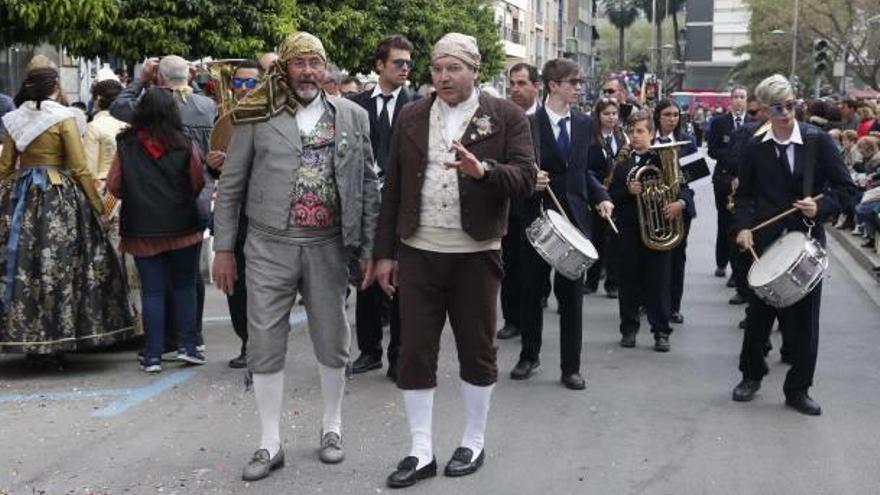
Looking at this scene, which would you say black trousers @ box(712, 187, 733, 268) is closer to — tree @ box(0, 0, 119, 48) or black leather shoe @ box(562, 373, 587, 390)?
black leather shoe @ box(562, 373, 587, 390)

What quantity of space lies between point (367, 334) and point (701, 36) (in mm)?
114091

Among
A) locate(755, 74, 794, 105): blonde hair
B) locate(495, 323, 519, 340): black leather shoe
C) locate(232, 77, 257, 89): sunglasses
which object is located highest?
locate(232, 77, 257, 89): sunglasses

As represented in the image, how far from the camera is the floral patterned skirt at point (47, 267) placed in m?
7.37

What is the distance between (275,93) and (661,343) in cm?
421

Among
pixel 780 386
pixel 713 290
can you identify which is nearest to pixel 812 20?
pixel 713 290

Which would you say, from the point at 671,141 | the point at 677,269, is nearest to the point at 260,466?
the point at 677,269

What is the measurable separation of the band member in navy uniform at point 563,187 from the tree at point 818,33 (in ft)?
170

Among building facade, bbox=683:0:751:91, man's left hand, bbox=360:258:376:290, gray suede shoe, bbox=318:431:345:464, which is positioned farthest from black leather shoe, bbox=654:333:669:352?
building facade, bbox=683:0:751:91

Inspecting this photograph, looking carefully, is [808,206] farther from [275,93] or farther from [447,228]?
[275,93]

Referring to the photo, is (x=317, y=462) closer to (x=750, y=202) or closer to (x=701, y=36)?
(x=750, y=202)

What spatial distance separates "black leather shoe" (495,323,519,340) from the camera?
9.07m

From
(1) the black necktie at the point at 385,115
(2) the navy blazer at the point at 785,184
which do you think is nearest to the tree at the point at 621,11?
(1) the black necktie at the point at 385,115

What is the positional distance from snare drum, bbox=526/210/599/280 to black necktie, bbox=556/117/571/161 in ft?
2.06

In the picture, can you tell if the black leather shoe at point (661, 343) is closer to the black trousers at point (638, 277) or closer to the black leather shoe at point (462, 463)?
the black trousers at point (638, 277)
